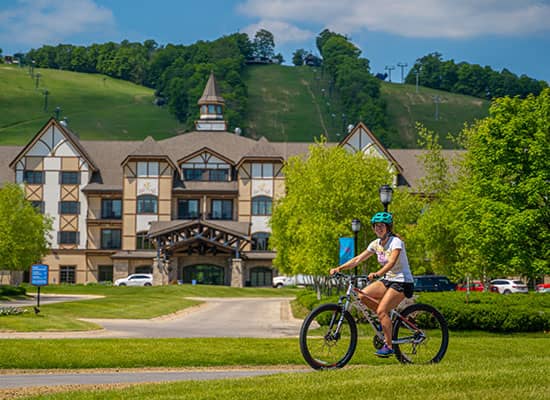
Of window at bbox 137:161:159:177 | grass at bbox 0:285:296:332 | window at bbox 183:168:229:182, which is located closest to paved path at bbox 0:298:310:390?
grass at bbox 0:285:296:332

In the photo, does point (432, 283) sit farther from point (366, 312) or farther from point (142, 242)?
point (366, 312)

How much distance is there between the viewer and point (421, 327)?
1334cm

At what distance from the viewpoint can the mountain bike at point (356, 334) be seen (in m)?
12.2

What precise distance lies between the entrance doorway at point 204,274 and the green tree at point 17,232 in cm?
1681

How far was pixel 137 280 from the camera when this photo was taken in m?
71.6

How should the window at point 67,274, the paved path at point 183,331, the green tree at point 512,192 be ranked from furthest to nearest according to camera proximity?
the window at point 67,274 → the green tree at point 512,192 → the paved path at point 183,331

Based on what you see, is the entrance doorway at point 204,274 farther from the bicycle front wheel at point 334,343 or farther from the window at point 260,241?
the bicycle front wheel at point 334,343

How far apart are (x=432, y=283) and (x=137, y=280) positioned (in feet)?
95.6

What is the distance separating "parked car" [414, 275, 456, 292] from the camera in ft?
176

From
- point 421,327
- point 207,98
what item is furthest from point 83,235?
point 421,327

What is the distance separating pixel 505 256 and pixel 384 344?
25262 millimetres

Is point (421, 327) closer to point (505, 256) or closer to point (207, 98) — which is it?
point (505, 256)

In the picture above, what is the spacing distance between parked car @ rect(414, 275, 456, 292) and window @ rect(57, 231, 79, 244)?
37867 millimetres

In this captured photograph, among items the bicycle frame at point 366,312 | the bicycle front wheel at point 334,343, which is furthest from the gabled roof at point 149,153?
the bicycle front wheel at point 334,343
